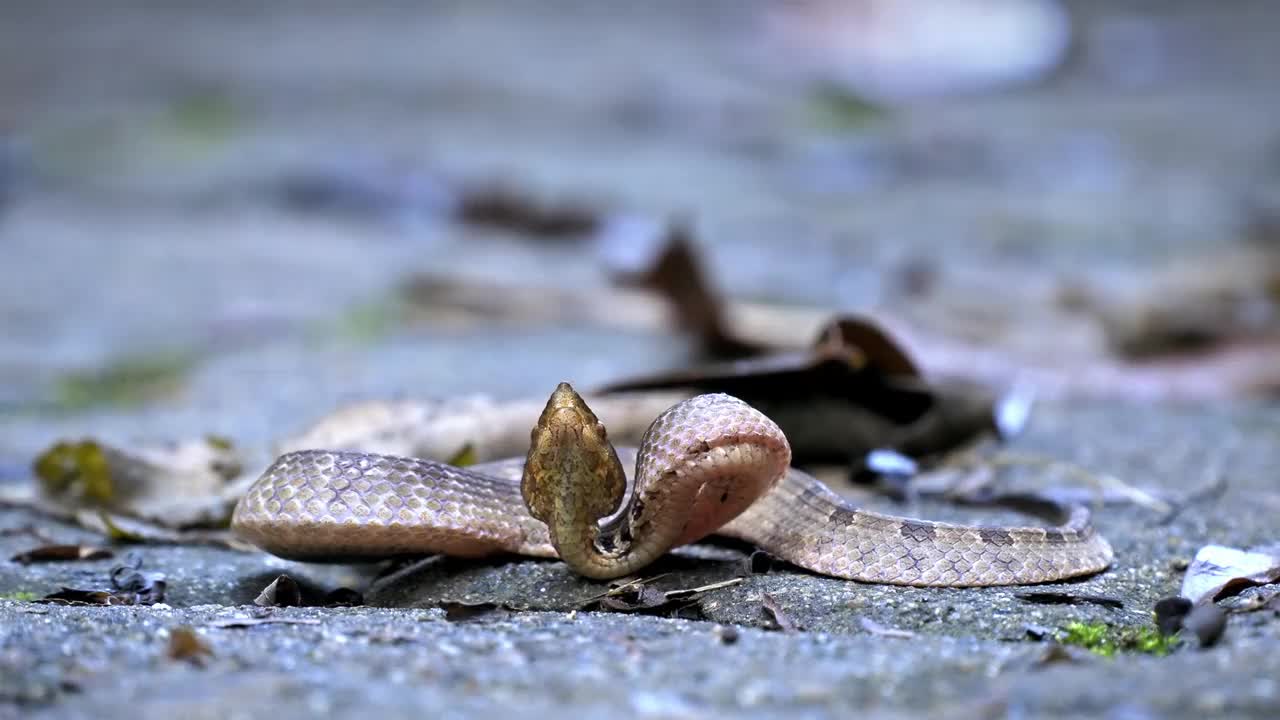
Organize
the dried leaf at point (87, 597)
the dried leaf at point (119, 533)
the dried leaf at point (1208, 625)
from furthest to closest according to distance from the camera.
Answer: the dried leaf at point (119, 533)
the dried leaf at point (87, 597)
the dried leaf at point (1208, 625)

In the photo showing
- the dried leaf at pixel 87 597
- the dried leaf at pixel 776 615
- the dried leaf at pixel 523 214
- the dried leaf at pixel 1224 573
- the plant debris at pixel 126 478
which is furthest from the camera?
the dried leaf at pixel 523 214

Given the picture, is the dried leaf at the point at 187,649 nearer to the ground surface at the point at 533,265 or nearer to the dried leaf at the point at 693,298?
the ground surface at the point at 533,265

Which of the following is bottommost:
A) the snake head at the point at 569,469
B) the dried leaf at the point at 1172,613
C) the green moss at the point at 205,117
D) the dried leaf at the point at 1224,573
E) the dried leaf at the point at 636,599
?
the dried leaf at the point at 636,599

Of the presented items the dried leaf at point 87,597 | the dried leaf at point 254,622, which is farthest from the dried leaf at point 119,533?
the dried leaf at point 254,622

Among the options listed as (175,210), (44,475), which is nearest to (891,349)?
(44,475)

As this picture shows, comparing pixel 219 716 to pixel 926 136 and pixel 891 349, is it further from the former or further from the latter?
pixel 926 136

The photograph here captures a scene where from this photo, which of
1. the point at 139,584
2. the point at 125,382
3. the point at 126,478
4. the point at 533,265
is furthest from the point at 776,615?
the point at 533,265

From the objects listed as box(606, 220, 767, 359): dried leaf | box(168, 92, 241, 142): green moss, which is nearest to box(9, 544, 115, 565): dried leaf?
box(606, 220, 767, 359): dried leaf
